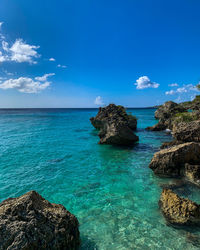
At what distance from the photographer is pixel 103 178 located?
1258 centimetres

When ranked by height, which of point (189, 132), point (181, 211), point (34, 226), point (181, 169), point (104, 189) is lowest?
point (104, 189)

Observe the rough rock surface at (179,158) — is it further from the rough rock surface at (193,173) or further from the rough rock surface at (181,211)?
the rough rock surface at (181,211)

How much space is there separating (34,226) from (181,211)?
20.4ft

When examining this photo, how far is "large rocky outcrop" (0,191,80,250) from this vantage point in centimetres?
440

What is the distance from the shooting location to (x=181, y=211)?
708 cm

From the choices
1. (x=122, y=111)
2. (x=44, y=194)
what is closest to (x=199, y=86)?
(x=122, y=111)

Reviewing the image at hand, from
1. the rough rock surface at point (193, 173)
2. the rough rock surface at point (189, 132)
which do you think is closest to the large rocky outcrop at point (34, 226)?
the rough rock surface at point (193, 173)

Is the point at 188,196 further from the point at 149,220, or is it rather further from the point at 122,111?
the point at 122,111

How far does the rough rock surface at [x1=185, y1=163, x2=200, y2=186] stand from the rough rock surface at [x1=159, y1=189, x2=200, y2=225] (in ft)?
13.3

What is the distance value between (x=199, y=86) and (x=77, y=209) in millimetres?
31506

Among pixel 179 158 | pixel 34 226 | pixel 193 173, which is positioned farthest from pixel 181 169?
pixel 34 226

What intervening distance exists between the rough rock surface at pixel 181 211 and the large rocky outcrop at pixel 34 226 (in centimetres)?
439

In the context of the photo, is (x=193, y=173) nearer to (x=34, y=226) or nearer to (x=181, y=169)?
(x=181, y=169)

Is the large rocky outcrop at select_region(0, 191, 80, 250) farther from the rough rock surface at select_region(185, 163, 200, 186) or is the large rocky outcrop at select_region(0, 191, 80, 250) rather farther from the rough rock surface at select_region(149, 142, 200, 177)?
the rough rock surface at select_region(185, 163, 200, 186)
